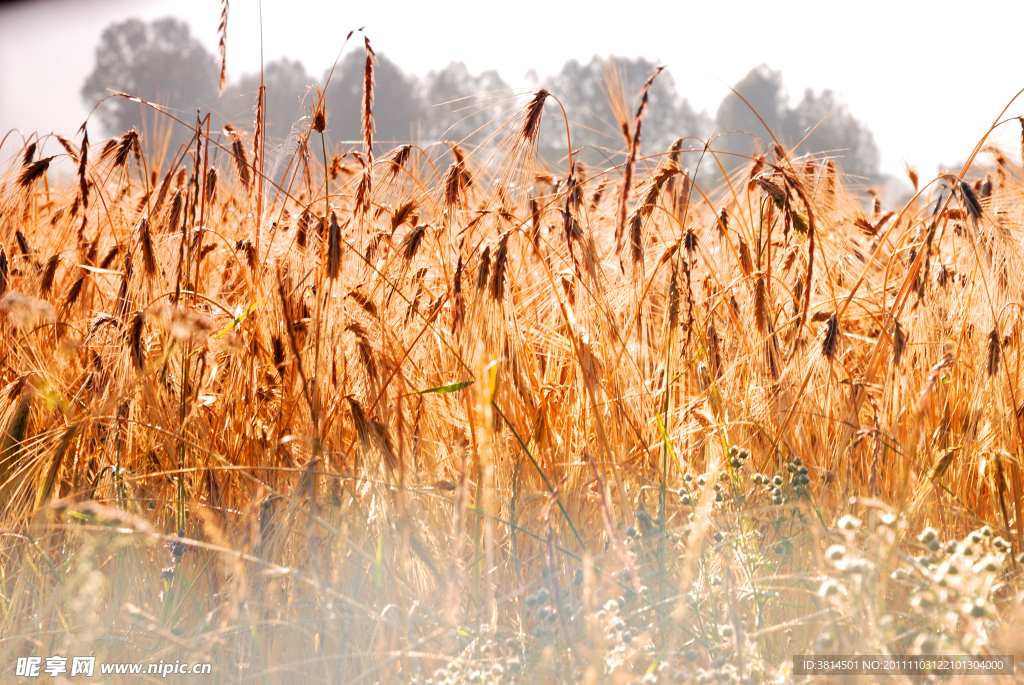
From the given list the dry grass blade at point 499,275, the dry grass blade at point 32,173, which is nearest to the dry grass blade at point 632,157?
the dry grass blade at point 499,275

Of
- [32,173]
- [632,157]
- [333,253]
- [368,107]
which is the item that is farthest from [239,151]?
[632,157]

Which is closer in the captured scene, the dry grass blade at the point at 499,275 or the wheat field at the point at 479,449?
the wheat field at the point at 479,449

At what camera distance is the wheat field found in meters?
0.90

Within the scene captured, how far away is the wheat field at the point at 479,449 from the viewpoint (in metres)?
0.90

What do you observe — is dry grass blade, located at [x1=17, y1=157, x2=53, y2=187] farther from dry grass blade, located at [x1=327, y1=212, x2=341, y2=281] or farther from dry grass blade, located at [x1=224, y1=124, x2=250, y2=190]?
dry grass blade, located at [x1=327, y1=212, x2=341, y2=281]

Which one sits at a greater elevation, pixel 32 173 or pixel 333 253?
pixel 32 173

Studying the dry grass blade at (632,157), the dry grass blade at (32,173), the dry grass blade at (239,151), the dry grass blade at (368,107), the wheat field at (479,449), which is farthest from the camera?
the dry grass blade at (239,151)

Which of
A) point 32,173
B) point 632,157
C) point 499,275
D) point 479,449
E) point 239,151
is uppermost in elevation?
point 239,151

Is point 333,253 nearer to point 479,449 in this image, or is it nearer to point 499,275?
point 499,275

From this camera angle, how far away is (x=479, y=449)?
111 cm

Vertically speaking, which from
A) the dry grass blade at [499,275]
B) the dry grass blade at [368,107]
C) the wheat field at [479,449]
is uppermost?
the dry grass blade at [368,107]

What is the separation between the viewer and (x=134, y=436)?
129 centimetres

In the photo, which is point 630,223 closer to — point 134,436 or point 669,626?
point 669,626

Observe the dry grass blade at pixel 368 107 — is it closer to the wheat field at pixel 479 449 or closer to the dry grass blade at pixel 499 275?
the wheat field at pixel 479 449
